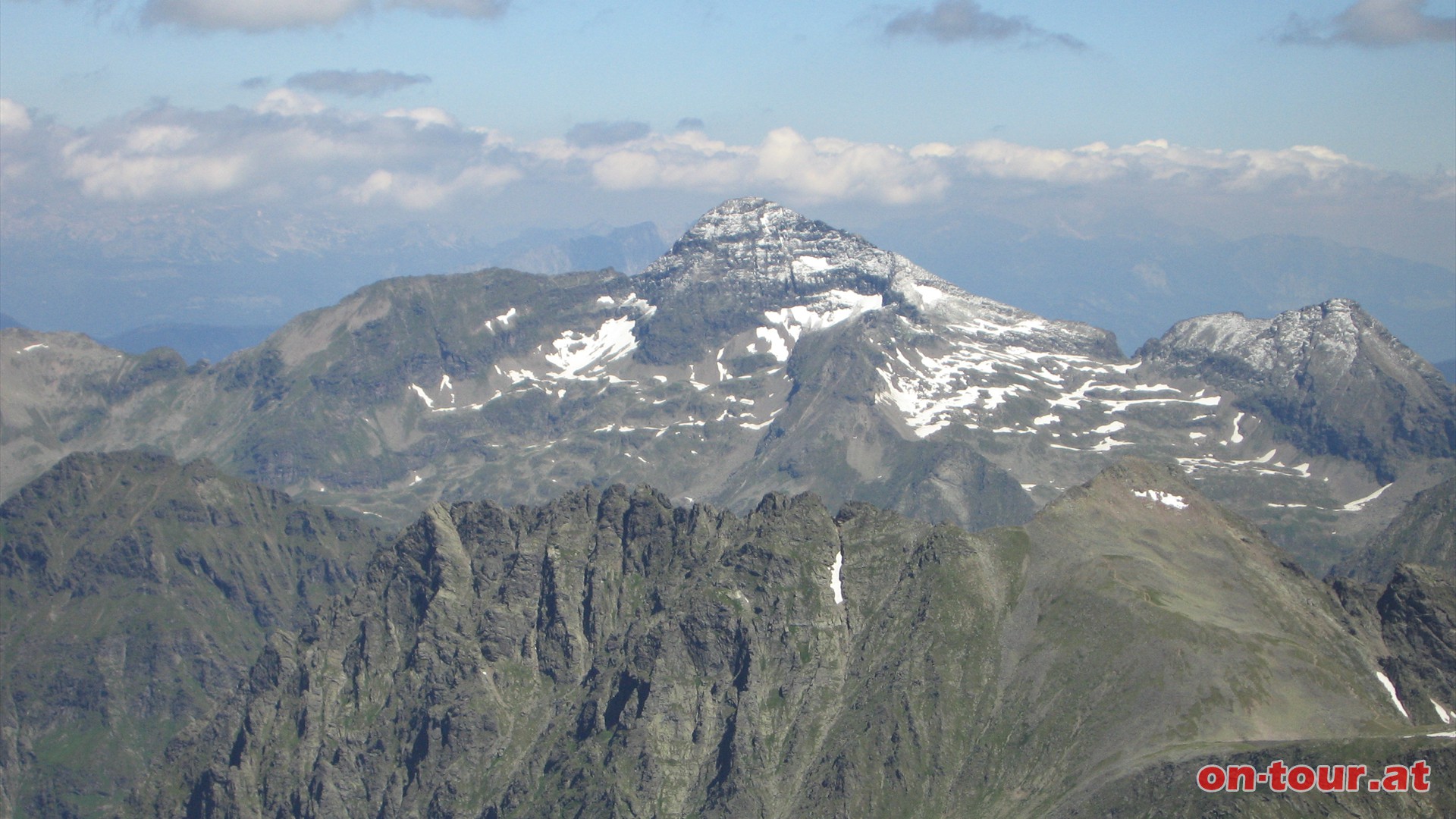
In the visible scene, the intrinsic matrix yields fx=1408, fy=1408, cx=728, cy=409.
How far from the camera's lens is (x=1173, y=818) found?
199m

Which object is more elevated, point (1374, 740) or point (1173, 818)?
point (1374, 740)

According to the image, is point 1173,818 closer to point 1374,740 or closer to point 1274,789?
point 1274,789

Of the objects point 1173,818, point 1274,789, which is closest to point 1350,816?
point 1274,789

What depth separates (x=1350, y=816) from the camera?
18662 centimetres

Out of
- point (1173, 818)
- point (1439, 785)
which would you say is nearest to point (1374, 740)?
point (1439, 785)

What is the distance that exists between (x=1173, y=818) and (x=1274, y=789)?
1491 cm

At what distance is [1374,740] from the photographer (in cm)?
19112

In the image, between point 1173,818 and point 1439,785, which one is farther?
point 1173,818

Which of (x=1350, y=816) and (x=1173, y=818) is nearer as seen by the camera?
(x=1350, y=816)

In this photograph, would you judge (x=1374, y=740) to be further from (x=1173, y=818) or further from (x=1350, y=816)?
(x=1173, y=818)

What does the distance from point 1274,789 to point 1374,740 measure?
15.0 metres

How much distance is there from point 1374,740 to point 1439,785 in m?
9.66

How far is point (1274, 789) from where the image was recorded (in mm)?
191375

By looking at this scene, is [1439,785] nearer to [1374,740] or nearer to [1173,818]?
[1374,740]
